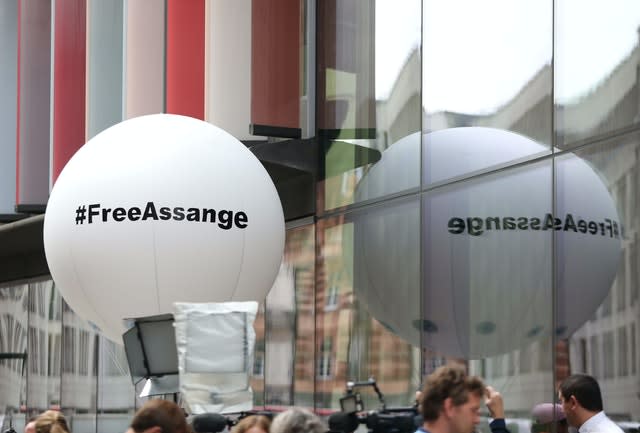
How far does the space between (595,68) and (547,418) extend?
95.1 inches

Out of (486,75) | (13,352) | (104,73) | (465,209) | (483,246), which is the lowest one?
(13,352)

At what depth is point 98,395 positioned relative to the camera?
75.1ft

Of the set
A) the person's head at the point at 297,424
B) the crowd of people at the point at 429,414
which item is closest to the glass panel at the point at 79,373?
the crowd of people at the point at 429,414

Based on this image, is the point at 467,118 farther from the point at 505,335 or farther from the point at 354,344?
the point at 354,344

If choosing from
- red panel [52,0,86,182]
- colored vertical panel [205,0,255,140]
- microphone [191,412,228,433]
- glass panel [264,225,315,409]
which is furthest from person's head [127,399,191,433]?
red panel [52,0,86,182]

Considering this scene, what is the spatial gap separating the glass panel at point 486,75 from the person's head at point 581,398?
7.49 feet

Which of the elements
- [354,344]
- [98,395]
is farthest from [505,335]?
[98,395]

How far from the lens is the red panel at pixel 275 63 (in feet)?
46.1

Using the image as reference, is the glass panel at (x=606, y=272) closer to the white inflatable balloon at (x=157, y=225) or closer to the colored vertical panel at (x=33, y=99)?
the white inflatable balloon at (x=157, y=225)

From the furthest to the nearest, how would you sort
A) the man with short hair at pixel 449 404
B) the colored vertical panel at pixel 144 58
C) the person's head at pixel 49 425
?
the colored vertical panel at pixel 144 58
the person's head at pixel 49 425
the man with short hair at pixel 449 404

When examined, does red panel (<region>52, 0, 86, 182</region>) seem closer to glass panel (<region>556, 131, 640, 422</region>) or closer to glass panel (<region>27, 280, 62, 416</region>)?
glass panel (<region>27, 280, 62, 416</region>)

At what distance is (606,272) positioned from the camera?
8.55 meters

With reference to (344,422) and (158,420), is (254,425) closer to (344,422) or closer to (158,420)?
(344,422)

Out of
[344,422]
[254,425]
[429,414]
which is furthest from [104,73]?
[429,414]
